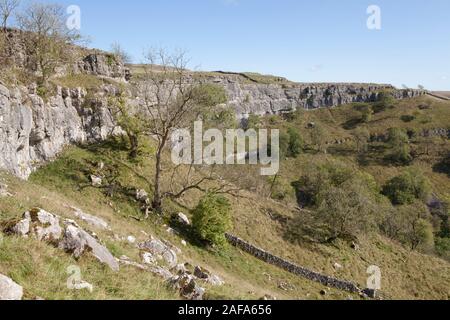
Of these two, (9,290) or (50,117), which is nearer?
(9,290)

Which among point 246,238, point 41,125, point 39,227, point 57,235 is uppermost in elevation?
point 41,125

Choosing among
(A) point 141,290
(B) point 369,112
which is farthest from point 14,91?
(B) point 369,112

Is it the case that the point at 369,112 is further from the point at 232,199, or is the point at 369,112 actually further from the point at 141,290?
the point at 141,290

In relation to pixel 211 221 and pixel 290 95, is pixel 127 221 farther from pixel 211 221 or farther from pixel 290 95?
pixel 290 95

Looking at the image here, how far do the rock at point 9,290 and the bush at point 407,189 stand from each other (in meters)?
85.3

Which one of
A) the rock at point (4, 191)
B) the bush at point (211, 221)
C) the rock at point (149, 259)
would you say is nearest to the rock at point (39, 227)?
the rock at point (149, 259)

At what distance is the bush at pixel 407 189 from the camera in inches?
3149

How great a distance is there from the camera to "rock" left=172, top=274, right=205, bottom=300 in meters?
9.88

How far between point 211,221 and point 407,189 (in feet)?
228

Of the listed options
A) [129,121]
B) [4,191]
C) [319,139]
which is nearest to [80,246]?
[4,191]

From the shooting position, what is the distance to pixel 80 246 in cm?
1012

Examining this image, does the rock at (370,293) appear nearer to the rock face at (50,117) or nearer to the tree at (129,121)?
the rock face at (50,117)

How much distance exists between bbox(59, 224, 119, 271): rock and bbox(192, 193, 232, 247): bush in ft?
51.1

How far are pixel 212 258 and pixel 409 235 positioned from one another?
46.3 m
